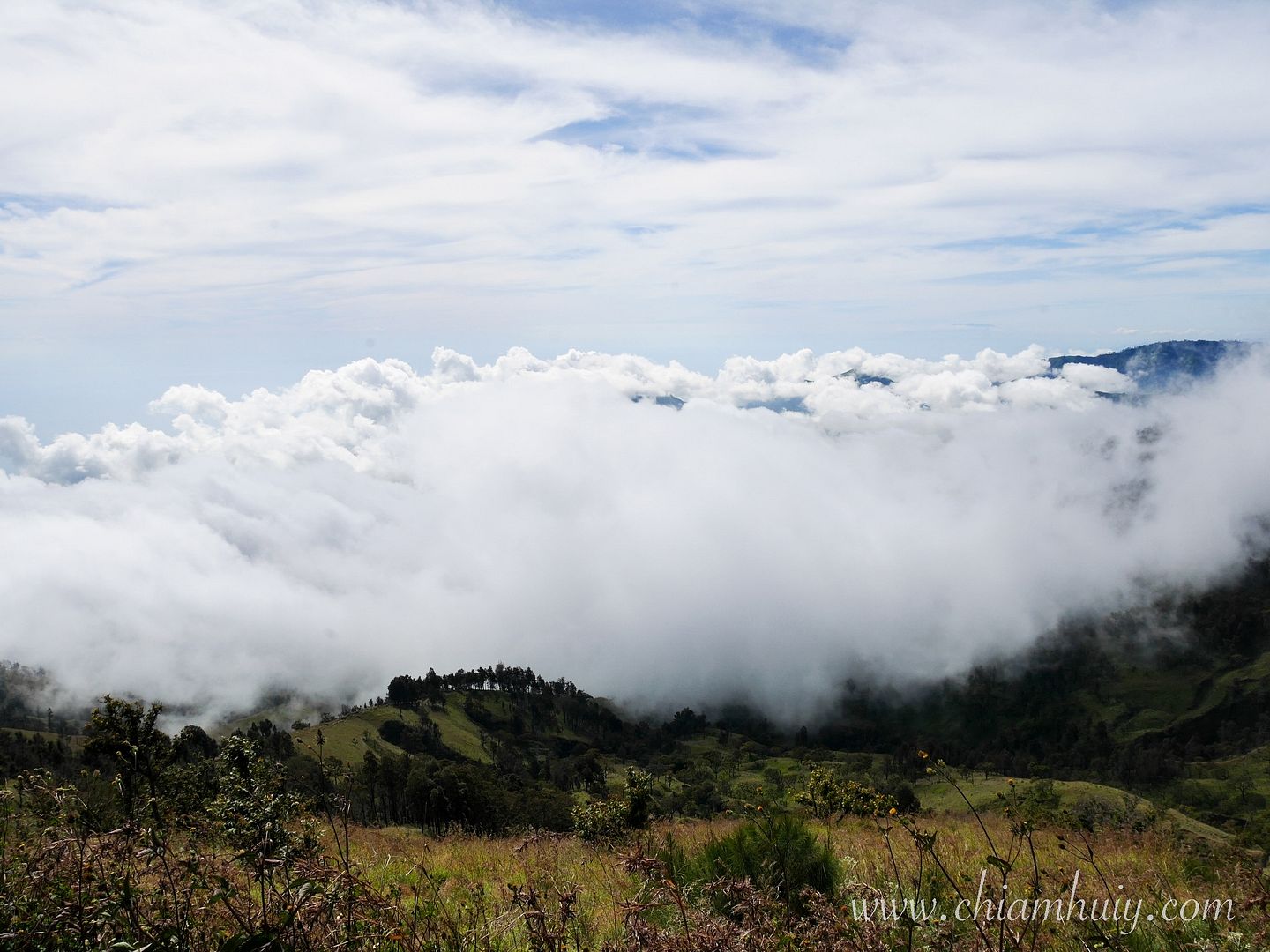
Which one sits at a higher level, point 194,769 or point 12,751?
point 194,769

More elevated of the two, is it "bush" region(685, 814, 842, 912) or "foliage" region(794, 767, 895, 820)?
"bush" region(685, 814, 842, 912)

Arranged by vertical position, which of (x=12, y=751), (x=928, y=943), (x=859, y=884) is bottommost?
(x=12, y=751)

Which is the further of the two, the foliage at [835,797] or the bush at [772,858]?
the foliage at [835,797]

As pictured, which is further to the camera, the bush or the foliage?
the foliage

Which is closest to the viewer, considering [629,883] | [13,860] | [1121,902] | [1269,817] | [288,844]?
[13,860]

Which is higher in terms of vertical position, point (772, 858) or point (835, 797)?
point (772, 858)

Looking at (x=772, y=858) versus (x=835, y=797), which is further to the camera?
(x=835, y=797)

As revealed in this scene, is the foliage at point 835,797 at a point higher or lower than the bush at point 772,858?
lower

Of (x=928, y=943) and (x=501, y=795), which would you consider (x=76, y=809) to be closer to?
(x=928, y=943)

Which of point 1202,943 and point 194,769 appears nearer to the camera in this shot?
point 1202,943

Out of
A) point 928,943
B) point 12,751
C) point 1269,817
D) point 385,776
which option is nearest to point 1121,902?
point 928,943

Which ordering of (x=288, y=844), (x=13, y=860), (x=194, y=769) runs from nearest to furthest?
(x=13, y=860) → (x=288, y=844) → (x=194, y=769)

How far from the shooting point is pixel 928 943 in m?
6.65

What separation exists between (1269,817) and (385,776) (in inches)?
4428
